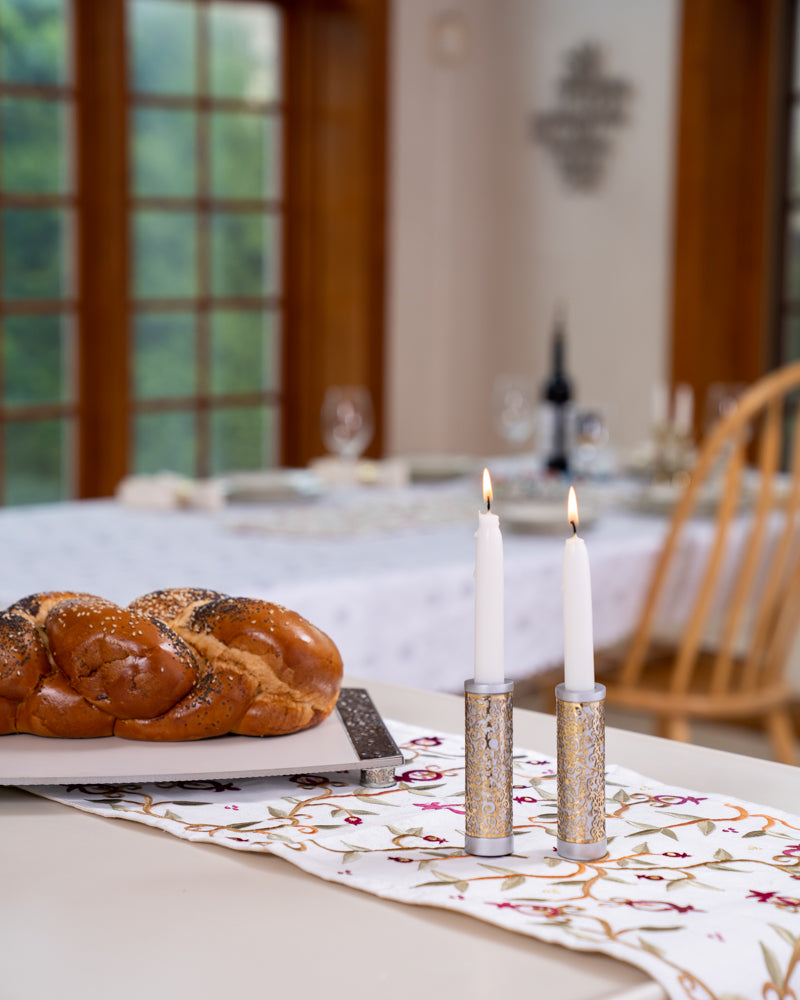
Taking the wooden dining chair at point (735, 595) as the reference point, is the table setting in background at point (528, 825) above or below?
above

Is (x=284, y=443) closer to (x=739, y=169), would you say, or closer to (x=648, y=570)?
(x=739, y=169)

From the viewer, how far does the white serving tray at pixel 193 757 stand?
2.44 ft

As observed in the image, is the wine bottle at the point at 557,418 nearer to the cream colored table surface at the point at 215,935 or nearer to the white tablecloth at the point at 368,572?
the white tablecloth at the point at 368,572

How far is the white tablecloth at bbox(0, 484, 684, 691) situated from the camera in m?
1.71

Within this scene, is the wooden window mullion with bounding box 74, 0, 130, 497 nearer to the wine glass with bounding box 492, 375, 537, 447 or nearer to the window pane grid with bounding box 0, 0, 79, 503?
the window pane grid with bounding box 0, 0, 79, 503

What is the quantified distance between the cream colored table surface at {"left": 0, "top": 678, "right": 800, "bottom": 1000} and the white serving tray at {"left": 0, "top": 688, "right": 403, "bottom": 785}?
0.08 feet

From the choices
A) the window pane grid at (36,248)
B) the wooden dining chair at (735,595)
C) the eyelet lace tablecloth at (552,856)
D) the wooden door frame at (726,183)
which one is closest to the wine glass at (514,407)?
the wooden dining chair at (735,595)

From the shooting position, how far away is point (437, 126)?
4617 mm

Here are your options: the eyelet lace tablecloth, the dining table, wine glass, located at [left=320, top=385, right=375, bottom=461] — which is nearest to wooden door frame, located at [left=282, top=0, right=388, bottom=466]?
wine glass, located at [left=320, top=385, right=375, bottom=461]

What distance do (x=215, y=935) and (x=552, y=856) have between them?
17 centimetres

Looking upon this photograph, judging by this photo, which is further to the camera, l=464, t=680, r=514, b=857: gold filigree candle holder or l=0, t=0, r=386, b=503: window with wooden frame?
l=0, t=0, r=386, b=503: window with wooden frame

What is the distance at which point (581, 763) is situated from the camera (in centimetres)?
64

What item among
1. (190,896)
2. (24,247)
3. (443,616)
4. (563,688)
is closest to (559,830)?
(563,688)

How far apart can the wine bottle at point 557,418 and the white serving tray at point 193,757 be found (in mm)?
1872
